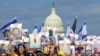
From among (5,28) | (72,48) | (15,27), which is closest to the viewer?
(5,28)

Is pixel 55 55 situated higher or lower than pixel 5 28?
lower

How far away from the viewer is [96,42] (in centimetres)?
3275

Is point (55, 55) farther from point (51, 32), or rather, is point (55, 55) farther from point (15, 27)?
point (51, 32)

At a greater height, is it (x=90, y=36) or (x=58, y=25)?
(x=58, y=25)

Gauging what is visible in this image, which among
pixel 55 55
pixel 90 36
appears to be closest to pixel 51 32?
pixel 90 36

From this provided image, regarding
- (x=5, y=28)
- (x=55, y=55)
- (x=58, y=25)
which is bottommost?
(x=55, y=55)

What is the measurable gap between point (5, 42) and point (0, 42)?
48cm

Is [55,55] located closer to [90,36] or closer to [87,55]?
[87,55]

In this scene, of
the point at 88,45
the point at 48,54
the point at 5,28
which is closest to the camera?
the point at 48,54

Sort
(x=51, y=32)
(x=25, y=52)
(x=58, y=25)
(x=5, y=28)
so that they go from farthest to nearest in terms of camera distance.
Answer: (x=58, y=25) → (x=51, y=32) → (x=5, y=28) → (x=25, y=52)

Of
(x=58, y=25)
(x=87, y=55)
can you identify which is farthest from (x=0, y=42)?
(x=58, y=25)

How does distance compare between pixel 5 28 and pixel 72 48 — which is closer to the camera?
pixel 5 28

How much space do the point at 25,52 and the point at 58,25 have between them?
4496 inches

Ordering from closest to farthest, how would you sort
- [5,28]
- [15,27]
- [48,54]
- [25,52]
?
[25,52], [48,54], [5,28], [15,27]
